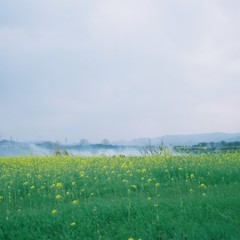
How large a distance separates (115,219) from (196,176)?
3747mm

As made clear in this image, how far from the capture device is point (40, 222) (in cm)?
611

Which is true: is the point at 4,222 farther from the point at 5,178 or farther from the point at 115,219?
the point at 5,178

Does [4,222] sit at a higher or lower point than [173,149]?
lower

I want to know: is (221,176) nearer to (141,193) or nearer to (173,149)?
(141,193)

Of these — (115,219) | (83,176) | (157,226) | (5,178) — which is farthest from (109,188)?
(5,178)

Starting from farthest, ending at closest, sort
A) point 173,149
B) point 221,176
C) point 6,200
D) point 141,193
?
point 173,149
point 221,176
point 6,200
point 141,193

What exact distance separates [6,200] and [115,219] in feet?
11.0

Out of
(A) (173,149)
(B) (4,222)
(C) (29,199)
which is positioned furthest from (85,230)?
(A) (173,149)

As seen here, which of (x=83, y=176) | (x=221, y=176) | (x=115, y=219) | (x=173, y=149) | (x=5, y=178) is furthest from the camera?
(x=173, y=149)

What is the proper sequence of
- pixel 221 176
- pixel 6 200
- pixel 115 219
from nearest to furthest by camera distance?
1. pixel 115 219
2. pixel 6 200
3. pixel 221 176

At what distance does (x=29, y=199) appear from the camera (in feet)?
26.9

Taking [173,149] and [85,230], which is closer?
[85,230]

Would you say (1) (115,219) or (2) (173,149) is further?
(2) (173,149)

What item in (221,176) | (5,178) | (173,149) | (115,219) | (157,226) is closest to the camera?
(157,226)
